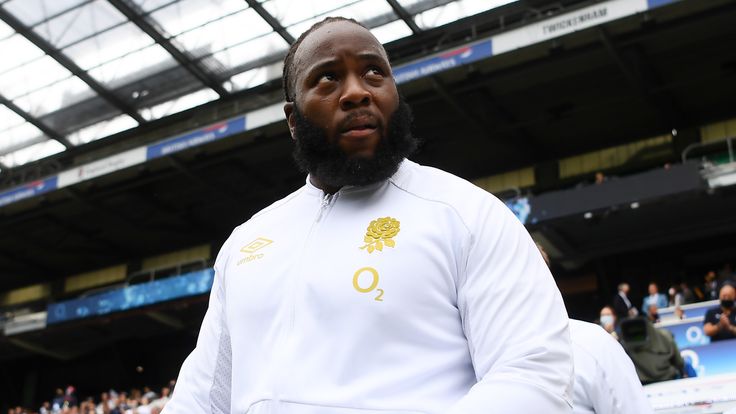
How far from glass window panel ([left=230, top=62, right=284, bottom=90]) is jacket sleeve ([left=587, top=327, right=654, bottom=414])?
62.4ft

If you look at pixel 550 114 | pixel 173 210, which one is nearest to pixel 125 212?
pixel 173 210

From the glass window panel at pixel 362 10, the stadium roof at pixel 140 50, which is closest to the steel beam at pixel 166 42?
the stadium roof at pixel 140 50

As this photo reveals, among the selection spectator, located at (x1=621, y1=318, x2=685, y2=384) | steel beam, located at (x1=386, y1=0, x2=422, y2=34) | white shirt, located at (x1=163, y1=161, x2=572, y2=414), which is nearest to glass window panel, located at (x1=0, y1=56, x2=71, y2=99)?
steel beam, located at (x1=386, y1=0, x2=422, y2=34)

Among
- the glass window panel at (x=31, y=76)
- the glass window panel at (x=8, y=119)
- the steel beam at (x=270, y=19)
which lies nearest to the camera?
the steel beam at (x=270, y=19)

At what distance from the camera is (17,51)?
2116cm

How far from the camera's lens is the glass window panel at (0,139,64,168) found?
24516 millimetres

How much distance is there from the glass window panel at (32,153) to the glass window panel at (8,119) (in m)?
1.07

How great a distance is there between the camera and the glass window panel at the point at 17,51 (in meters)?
20.8

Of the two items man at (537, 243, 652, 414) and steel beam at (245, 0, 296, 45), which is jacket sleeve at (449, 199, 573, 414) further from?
steel beam at (245, 0, 296, 45)

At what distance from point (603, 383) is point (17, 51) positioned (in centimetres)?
2056

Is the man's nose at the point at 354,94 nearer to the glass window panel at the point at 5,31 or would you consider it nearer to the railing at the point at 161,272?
the glass window panel at the point at 5,31

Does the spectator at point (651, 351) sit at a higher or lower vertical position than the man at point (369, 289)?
higher

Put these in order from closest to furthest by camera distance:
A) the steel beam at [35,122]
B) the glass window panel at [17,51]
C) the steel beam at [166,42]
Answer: the steel beam at [166,42], the glass window panel at [17,51], the steel beam at [35,122]

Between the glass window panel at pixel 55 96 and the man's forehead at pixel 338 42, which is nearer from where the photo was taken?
the man's forehead at pixel 338 42
